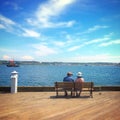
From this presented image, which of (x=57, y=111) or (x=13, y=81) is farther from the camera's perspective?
(x=13, y=81)

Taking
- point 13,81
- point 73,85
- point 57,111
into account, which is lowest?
point 57,111

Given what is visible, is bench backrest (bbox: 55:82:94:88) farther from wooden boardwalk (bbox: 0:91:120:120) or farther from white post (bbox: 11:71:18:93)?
white post (bbox: 11:71:18:93)

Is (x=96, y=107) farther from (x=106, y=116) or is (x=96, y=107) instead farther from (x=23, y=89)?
(x=23, y=89)

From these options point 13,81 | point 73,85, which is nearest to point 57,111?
point 73,85

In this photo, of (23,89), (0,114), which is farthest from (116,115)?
(23,89)

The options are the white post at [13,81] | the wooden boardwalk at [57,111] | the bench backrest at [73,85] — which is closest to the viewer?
the wooden boardwalk at [57,111]

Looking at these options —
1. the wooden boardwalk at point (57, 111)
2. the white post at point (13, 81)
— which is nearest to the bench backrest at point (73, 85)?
the wooden boardwalk at point (57, 111)

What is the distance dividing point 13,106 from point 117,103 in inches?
166

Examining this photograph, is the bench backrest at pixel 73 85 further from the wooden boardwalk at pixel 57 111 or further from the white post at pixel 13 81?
the white post at pixel 13 81

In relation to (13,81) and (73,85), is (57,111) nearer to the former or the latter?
(73,85)

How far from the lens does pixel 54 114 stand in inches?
294

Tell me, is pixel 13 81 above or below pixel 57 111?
above

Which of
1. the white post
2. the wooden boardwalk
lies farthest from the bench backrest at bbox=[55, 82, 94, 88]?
the white post

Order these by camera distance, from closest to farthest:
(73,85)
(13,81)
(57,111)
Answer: (57,111), (73,85), (13,81)
